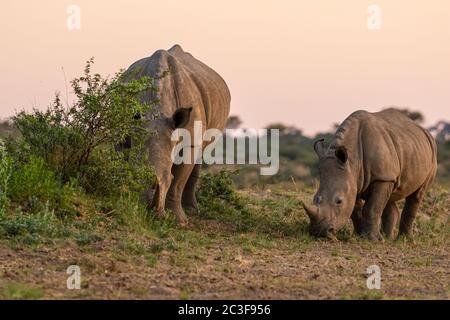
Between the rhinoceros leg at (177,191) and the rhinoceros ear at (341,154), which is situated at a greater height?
the rhinoceros ear at (341,154)

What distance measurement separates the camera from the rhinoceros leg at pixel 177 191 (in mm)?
11305

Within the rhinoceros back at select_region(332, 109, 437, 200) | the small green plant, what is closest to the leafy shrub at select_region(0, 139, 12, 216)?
the small green plant

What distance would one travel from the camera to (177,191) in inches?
449

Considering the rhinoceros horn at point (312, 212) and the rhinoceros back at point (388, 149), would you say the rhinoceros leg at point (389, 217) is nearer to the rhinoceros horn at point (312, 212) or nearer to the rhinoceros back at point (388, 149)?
the rhinoceros back at point (388, 149)

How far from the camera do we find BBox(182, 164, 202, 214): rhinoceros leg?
41.0 ft

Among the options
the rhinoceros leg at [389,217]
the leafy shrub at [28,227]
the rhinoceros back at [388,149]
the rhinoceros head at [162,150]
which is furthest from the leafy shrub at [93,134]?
the rhinoceros leg at [389,217]

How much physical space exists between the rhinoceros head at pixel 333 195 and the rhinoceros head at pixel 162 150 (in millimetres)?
1855

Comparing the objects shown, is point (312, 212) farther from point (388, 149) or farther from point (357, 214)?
point (388, 149)

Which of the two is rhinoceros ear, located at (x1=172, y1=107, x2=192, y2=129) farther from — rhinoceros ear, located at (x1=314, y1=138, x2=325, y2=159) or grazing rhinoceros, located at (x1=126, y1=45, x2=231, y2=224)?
rhinoceros ear, located at (x1=314, y1=138, x2=325, y2=159)

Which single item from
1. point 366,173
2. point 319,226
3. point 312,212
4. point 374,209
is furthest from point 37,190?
point 374,209
